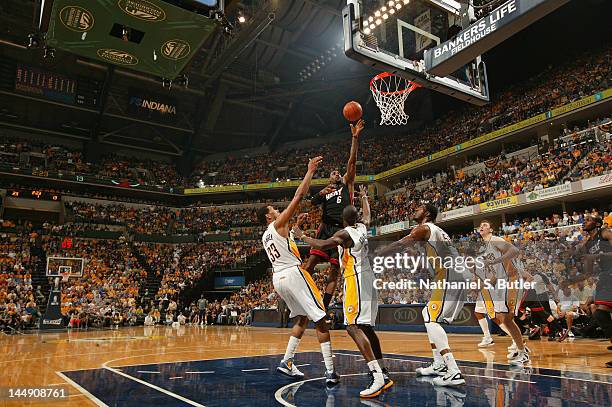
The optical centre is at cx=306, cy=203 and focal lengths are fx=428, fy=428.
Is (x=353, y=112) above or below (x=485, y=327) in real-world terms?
above

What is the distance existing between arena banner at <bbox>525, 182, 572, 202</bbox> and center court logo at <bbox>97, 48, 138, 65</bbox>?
16.6 metres

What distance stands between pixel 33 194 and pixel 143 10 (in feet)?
79.0

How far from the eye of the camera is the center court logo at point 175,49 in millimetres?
11352

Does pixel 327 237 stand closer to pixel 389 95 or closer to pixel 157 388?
pixel 157 388

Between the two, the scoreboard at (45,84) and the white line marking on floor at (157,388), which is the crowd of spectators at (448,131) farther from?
the white line marking on floor at (157,388)

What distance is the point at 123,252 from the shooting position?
2794cm

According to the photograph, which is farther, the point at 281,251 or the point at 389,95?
the point at 389,95

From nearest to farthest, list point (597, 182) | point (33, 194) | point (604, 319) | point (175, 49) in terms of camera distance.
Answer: point (604, 319) → point (175, 49) → point (597, 182) → point (33, 194)

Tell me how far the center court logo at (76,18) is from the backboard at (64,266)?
14113 millimetres

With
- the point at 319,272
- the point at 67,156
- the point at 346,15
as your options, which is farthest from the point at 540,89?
the point at 67,156

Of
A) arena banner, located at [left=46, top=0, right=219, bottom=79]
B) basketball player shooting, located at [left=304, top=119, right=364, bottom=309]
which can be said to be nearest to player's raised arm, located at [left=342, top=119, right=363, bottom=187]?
basketball player shooting, located at [left=304, top=119, right=364, bottom=309]

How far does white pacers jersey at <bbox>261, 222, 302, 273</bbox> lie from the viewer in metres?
5.00

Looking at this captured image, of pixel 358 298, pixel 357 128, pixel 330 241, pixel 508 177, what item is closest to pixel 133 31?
pixel 357 128

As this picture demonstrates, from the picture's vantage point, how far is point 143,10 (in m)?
10.5
